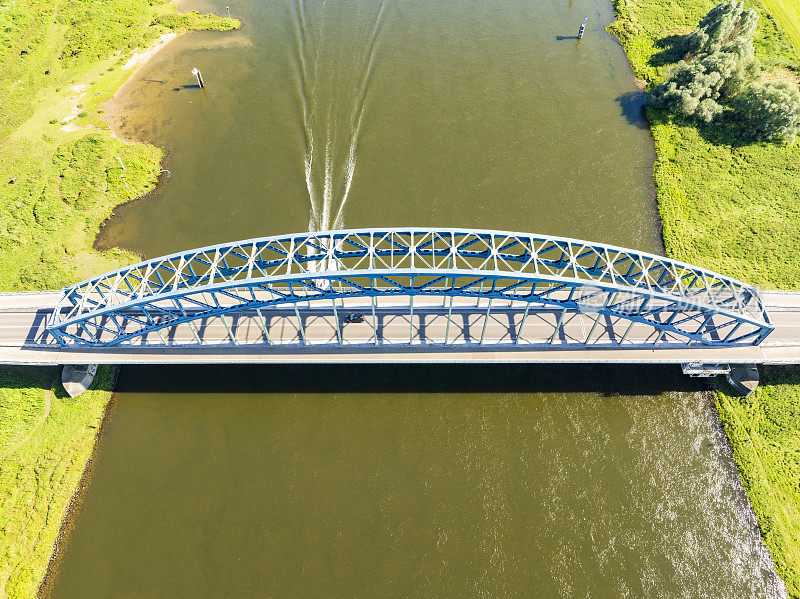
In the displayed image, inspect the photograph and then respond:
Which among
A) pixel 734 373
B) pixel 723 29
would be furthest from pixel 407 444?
pixel 723 29

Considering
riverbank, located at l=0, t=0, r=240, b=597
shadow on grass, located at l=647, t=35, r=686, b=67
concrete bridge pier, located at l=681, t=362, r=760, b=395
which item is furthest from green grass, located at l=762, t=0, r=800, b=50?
riverbank, located at l=0, t=0, r=240, b=597

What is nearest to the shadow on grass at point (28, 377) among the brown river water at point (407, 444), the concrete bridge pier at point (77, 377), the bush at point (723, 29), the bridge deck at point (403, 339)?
the concrete bridge pier at point (77, 377)

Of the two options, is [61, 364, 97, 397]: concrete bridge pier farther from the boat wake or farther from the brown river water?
the boat wake

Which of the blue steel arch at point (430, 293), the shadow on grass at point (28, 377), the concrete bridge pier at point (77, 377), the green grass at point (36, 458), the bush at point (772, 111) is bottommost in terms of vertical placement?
the green grass at point (36, 458)

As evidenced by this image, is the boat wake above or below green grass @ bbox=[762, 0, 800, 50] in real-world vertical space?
below

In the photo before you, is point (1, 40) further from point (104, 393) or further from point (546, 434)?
point (546, 434)

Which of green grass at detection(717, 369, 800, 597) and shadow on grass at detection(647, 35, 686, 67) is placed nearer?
green grass at detection(717, 369, 800, 597)

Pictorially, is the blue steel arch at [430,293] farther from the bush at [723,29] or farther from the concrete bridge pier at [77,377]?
the bush at [723,29]
